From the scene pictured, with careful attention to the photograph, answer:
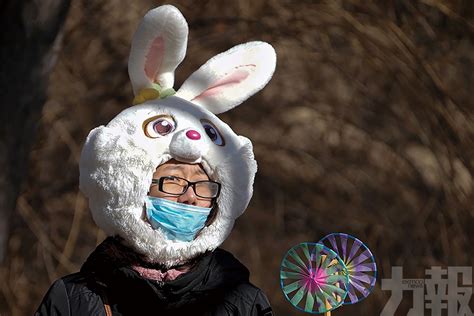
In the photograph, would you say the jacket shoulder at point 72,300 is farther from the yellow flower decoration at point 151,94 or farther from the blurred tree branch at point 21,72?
the blurred tree branch at point 21,72

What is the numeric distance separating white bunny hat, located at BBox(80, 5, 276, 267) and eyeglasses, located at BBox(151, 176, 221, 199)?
3 cm

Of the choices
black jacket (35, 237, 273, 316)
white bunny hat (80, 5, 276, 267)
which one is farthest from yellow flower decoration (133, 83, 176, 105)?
black jacket (35, 237, 273, 316)

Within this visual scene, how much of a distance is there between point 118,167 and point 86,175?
0.36ft

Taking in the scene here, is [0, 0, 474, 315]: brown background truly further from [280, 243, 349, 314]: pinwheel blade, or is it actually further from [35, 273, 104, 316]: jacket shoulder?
[35, 273, 104, 316]: jacket shoulder

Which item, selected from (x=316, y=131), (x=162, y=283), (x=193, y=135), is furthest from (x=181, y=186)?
(x=316, y=131)

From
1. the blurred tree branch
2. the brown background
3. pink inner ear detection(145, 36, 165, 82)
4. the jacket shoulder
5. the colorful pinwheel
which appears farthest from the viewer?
the brown background

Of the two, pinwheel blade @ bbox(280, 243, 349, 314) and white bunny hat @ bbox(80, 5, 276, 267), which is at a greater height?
white bunny hat @ bbox(80, 5, 276, 267)

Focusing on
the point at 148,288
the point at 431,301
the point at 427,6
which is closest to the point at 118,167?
the point at 148,288

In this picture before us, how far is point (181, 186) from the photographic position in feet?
10.0

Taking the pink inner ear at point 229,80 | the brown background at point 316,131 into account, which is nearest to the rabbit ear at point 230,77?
the pink inner ear at point 229,80

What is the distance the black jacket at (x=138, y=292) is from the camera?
299cm

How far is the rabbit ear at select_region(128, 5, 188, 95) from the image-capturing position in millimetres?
3229

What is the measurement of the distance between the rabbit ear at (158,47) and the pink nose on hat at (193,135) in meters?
0.25

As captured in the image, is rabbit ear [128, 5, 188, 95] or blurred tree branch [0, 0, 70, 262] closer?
Answer: rabbit ear [128, 5, 188, 95]
